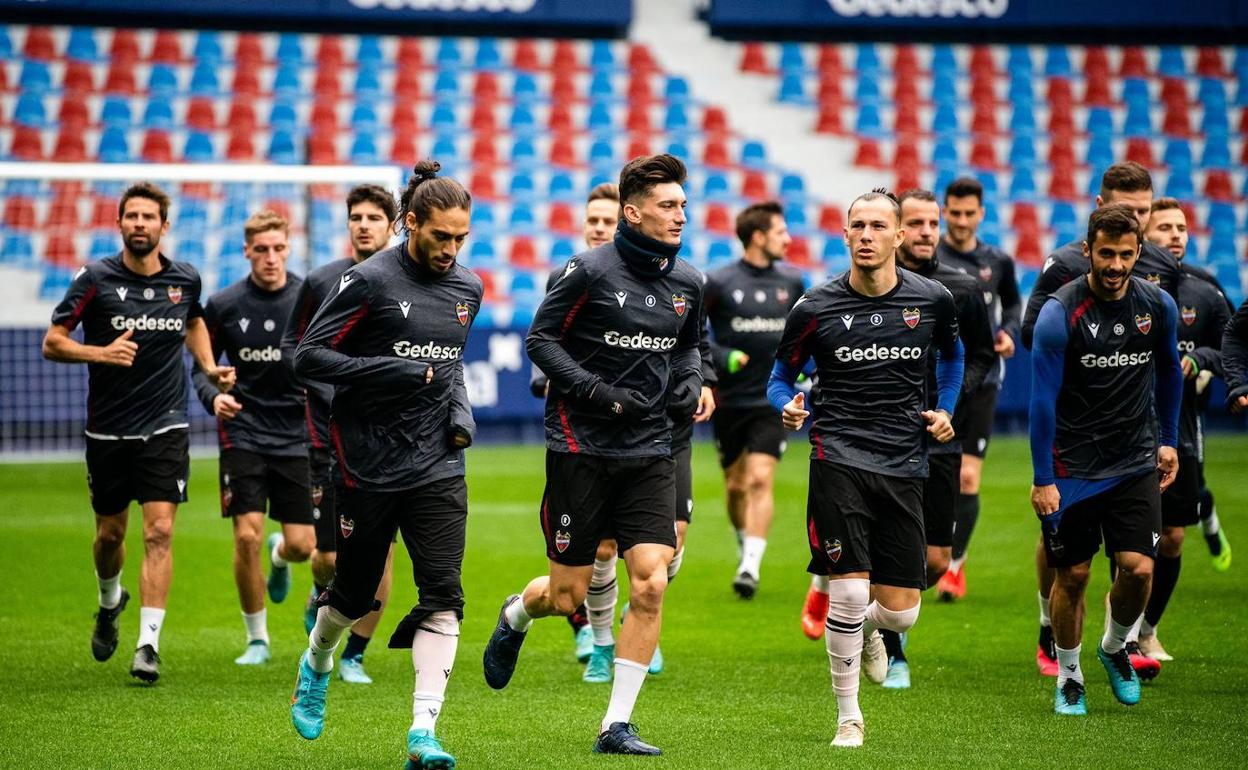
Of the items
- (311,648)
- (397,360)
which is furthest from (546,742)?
(397,360)

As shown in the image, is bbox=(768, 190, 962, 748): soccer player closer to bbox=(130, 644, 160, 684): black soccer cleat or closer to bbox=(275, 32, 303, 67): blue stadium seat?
bbox=(130, 644, 160, 684): black soccer cleat

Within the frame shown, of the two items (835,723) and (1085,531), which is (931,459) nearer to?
(1085,531)

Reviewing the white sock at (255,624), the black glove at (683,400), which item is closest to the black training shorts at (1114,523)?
the black glove at (683,400)

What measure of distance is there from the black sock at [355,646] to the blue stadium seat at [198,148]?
15.0 meters

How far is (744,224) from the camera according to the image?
11.0 metres

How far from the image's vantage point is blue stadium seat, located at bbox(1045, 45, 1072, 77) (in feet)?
78.6

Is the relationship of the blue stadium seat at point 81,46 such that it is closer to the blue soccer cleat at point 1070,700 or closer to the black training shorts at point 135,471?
the black training shorts at point 135,471

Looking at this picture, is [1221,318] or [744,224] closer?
[1221,318]

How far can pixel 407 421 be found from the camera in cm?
594

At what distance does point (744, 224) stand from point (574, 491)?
4.93 m

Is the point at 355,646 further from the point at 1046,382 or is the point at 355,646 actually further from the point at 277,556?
the point at 1046,382

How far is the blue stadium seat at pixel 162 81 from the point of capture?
22.0 metres

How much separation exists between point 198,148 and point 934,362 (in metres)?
16.1

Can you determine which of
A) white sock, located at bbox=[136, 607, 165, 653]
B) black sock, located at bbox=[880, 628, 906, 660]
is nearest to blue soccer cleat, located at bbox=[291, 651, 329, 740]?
white sock, located at bbox=[136, 607, 165, 653]
